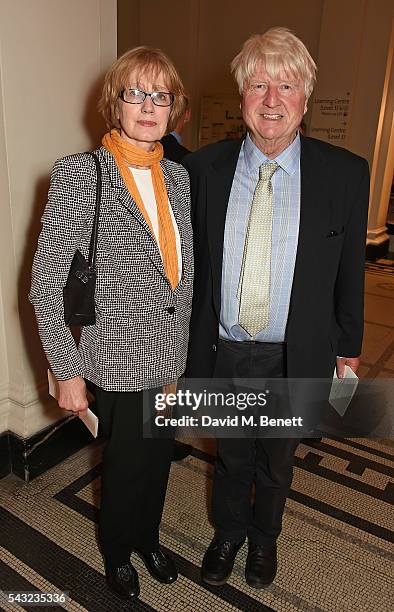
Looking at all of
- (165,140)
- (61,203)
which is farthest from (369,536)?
(165,140)

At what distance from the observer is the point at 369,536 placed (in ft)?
7.12

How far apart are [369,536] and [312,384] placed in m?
0.89

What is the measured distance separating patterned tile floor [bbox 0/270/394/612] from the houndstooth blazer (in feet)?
2.81

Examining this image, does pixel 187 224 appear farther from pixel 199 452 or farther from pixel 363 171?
pixel 199 452

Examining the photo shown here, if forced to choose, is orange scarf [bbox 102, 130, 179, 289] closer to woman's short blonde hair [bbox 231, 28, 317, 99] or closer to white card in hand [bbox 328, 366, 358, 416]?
woman's short blonde hair [bbox 231, 28, 317, 99]

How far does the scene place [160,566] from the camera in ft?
6.26

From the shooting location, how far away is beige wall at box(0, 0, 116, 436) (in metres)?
1.99

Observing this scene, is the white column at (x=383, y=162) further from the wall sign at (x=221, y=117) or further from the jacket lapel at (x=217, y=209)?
the jacket lapel at (x=217, y=209)

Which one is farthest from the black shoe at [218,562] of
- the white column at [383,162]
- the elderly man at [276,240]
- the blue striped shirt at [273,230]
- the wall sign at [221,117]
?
the wall sign at [221,117]

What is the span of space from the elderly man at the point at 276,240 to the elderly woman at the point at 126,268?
108mm

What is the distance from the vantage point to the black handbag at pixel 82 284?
142 cm

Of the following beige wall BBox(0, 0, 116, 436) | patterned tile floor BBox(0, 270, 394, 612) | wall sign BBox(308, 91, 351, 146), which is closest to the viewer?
patterned tile floor BBox(0, 270, 394, 612)

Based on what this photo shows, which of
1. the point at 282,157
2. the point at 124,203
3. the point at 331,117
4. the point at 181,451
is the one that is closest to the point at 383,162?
the point at 331,117

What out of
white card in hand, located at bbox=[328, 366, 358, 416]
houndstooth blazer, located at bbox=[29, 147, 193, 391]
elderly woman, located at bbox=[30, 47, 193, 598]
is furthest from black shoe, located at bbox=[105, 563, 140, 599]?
white card in hand, located at bbox=[328, 366, 358, 416]
